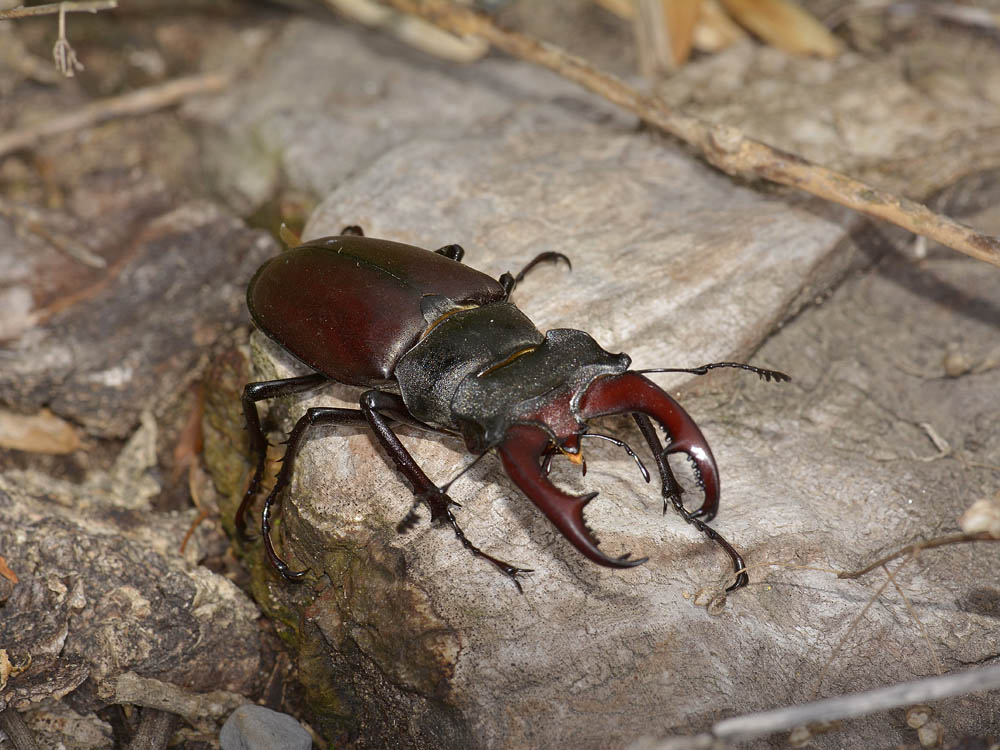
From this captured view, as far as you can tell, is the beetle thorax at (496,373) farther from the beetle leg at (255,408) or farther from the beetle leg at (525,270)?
the beetle leg at (255,408)

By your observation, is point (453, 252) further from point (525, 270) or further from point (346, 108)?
point (346, 108)

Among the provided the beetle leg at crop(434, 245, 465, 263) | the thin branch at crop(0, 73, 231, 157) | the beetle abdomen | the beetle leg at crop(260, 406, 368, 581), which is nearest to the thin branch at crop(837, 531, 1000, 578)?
the beetle abdomen

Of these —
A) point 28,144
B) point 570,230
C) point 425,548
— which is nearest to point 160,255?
point 28,144

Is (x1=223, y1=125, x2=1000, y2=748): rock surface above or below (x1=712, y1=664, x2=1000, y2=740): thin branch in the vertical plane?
below

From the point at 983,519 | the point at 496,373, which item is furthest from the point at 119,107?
the point at 983,519

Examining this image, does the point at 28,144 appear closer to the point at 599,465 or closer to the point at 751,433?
the point at 599,465

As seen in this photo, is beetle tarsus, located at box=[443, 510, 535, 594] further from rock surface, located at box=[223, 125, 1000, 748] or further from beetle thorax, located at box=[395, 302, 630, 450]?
beetle thorax, located at box=[395, 302, 630, 450]
